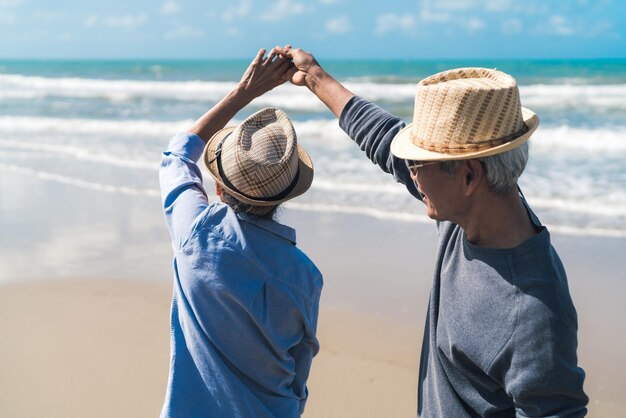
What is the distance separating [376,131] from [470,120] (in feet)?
1.72

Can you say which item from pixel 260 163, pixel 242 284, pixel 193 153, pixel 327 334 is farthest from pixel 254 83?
pixel 327 334

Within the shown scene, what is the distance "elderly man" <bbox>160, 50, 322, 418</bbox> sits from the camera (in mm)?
1769

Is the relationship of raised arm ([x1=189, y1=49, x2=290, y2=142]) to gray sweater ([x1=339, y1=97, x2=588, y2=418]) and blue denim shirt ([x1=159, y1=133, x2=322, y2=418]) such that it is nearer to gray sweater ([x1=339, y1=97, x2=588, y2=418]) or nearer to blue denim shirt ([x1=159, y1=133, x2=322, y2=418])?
blue denim shirt ([x1=159, y1=133, x2=322, y2=418])

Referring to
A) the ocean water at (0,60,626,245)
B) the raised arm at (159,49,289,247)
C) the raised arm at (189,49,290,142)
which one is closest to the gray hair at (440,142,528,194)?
the raised arm at (159,49,289,247)

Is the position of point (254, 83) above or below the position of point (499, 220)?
above

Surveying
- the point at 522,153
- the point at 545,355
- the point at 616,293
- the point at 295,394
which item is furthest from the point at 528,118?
the point at 616,293

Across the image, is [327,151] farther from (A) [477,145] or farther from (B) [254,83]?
(A) [477,145]

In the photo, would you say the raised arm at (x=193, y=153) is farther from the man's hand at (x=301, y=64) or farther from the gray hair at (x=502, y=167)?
the gray hair at (x=502, y=167)

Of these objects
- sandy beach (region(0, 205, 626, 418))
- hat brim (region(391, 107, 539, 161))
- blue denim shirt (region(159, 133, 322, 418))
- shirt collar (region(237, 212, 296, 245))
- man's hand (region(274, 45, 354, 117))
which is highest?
man's hand (region(274, 45, 354, 117))

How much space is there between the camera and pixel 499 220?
1551mm

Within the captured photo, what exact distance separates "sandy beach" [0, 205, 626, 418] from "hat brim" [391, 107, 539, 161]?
7.08ft

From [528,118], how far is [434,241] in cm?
430

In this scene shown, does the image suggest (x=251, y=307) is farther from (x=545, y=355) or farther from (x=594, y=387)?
(x=594, y=387)

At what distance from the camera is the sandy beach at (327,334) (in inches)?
140
